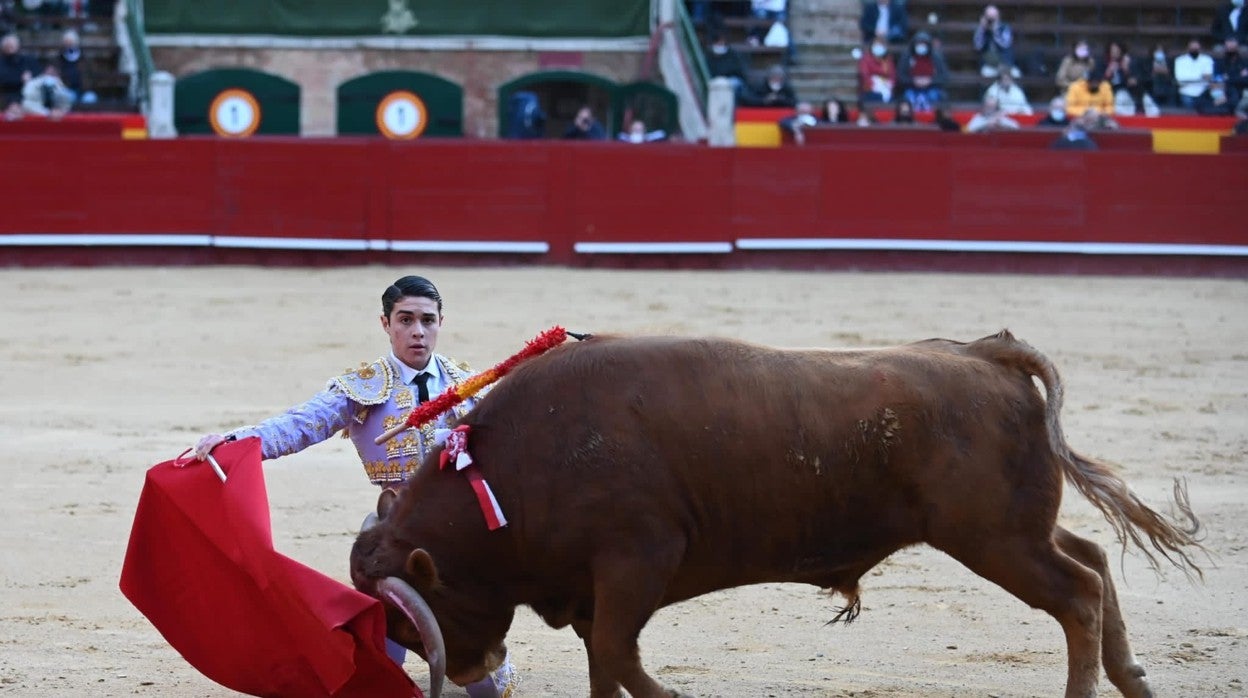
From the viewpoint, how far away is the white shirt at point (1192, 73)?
649 inches

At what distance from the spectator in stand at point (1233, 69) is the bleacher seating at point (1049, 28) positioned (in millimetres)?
849

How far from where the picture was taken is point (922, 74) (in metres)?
16.3

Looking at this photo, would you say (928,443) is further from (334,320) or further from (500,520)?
(334,320)

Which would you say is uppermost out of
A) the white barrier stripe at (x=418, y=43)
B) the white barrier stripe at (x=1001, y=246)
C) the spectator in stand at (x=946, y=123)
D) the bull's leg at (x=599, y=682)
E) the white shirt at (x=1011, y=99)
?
the white barrier stripe at (x=418, y=43)

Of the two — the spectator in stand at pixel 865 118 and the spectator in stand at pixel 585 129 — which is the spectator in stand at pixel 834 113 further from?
the spectator in stand at pixel 585 129

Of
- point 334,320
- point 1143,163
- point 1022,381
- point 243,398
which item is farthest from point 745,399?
point 1143,163

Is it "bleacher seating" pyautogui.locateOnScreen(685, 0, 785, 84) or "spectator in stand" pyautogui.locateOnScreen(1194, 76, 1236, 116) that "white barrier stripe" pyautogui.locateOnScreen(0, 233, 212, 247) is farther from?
"spectator in stand" pyautogui.locateOnScreen(1194, 76, 1236, 116)

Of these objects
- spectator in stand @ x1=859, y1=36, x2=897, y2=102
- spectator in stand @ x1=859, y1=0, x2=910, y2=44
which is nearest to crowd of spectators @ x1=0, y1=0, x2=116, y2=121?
spectator in stand @ x1=859, y1=36, x2=897, y2=102

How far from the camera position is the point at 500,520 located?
3488 millimetres

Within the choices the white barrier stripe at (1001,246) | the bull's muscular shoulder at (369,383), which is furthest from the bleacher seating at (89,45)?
the bull's muscular shoulder at (369,383)

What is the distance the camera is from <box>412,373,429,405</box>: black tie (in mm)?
4031

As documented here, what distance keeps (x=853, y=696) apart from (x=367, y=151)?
10.1m

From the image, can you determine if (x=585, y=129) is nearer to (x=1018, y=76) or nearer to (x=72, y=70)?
(x=1018, y=76)

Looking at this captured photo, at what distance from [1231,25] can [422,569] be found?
15.3 meters
